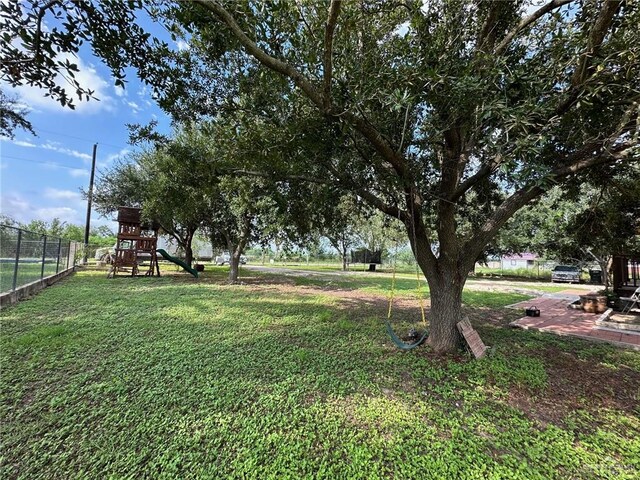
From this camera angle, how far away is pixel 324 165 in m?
3.93

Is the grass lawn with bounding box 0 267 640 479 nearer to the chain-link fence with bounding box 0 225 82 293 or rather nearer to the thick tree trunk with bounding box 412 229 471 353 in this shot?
the thick tree trunk with bounding box 412 229 471 353

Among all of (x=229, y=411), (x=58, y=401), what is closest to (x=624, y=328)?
(x=229, y=411)

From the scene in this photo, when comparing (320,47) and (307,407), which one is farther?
(320,47)

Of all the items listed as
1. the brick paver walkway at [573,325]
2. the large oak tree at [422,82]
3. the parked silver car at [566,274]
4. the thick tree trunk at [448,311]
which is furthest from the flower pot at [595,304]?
the parked silver car at [566,274]

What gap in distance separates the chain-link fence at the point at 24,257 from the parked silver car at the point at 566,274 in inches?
921

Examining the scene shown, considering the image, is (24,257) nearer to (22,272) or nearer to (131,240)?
(22,272)

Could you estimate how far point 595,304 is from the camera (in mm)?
7156

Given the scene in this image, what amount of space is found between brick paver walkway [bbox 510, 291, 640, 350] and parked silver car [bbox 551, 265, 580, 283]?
11.9 meters

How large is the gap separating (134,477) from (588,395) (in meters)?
4.01

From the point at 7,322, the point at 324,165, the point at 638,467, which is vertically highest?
the point at 324,165

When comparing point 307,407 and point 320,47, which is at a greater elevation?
point 320,47

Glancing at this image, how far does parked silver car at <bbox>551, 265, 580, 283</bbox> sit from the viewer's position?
16859 millimetres

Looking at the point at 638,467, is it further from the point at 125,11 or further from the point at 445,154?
the point at 125,11

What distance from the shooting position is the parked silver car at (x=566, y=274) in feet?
55.3
